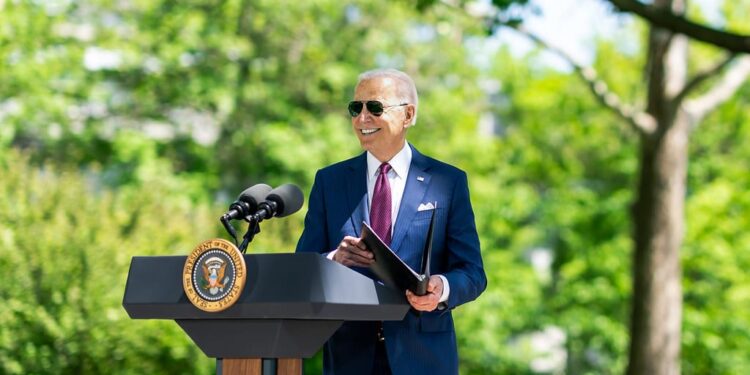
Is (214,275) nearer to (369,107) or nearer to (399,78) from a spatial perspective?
(369,107)

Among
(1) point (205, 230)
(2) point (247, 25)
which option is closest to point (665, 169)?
(1) point (205, 230)

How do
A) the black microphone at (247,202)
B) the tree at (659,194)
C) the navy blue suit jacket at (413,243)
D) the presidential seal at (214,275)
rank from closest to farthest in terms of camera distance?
the presidential seal at (214,275) → the black microphone at (247,202) → the navy blue suit jacket at (413,243) → the tree at (659,194)

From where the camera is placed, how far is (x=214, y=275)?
315 centimetres

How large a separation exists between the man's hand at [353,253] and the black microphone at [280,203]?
0.63 feet

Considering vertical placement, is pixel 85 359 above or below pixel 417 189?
above

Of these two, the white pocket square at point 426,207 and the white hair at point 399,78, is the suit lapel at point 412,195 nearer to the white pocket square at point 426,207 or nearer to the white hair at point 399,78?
the white pocket square at point 426,207

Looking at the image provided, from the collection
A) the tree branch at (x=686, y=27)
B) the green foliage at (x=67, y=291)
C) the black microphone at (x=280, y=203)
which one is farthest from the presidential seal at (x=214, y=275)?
the green foliage at (x=67, y=291)

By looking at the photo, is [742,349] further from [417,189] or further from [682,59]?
[417,189]

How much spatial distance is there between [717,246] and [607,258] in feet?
6.27

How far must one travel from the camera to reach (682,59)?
13016 millimetres

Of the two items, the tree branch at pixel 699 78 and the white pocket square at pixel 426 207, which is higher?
the tree branch at pixel 699 78

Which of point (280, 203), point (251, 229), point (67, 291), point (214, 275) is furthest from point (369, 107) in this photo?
point (67, 291)

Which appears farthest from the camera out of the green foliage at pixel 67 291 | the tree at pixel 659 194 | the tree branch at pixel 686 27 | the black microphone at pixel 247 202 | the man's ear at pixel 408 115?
the tree at pixel 659 194

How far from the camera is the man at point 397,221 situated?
3.67 meters
